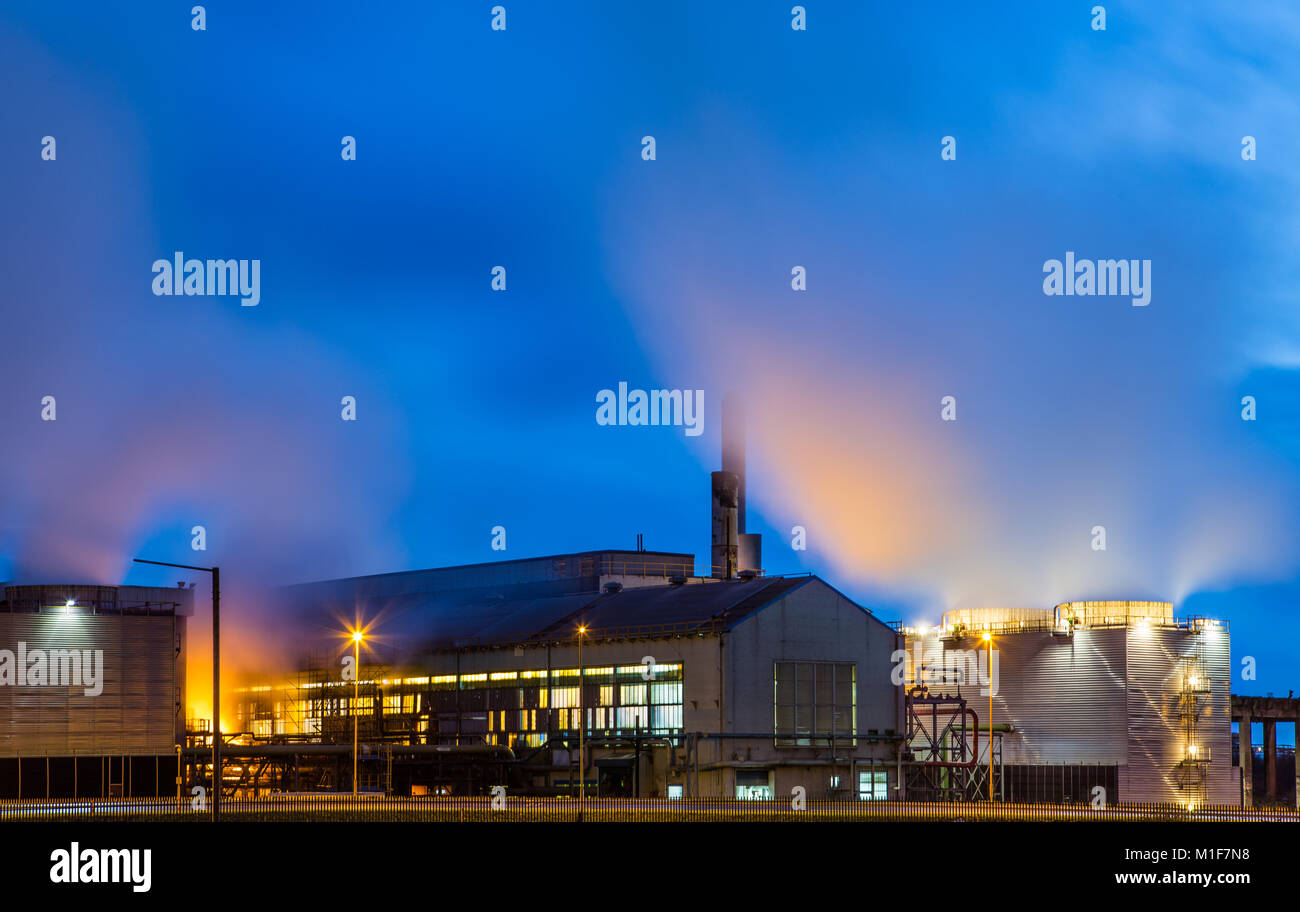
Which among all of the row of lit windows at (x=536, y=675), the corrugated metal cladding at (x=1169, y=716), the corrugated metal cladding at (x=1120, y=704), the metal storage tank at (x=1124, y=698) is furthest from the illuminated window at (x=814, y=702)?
the corrugated metal cladding at (x=1169, y=716)

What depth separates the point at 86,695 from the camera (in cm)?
10300

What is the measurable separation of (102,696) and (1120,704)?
7152cm

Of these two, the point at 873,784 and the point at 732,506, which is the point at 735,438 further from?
the point at 873,784

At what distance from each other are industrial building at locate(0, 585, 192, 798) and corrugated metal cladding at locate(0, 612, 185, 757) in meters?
0.06

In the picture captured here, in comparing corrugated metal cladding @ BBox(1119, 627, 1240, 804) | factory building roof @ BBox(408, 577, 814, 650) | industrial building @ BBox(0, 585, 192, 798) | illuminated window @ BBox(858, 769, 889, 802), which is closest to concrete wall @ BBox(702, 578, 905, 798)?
illuminated window @ BBox(858, 769, 889, 802)

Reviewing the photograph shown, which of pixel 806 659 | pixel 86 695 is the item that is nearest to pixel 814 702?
pixel 806 659

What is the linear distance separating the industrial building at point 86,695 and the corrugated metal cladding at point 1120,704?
6047cm

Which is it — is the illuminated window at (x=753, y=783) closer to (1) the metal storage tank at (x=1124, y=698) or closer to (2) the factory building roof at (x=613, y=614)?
(2) the factory building roof at (x=613, y=614)

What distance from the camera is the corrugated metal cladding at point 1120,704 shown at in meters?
117

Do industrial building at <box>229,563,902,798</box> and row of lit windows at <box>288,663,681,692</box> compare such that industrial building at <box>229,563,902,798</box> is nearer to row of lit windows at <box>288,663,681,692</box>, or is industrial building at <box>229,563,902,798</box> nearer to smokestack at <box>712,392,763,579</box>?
row of lit windows at <box>288,663,681,692</box>

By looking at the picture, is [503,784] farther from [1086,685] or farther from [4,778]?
[1086,685]

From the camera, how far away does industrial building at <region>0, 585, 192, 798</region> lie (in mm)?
100562
